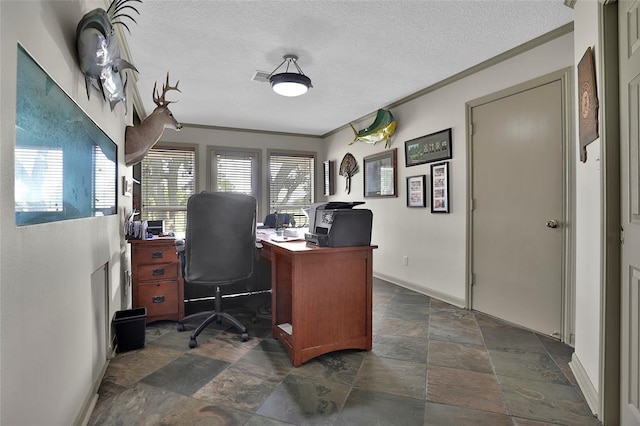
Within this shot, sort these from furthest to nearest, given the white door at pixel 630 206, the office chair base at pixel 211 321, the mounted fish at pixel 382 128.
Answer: the mounted fish at pixel 382 128 → the office chair base at pixel 211 321 → the white door at pixel 630 206

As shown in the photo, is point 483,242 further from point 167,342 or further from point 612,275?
point 167,342

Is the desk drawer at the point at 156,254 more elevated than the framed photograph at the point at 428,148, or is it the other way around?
the framed photograph at the point at 428,148

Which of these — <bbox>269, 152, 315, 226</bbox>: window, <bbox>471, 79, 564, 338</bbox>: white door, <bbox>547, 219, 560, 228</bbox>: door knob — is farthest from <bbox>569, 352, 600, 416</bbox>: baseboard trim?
<bbox>269, 152, 315, 226</bbox>: window

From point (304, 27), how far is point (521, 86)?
1.97 m

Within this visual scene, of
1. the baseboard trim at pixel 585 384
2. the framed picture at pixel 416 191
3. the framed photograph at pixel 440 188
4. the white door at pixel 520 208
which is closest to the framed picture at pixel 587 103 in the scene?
the white door at pixel 520 208

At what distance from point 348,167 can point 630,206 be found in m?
4.36

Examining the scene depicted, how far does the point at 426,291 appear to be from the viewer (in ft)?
13.3

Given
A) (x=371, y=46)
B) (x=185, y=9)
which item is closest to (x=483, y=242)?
(x=371, y=46)

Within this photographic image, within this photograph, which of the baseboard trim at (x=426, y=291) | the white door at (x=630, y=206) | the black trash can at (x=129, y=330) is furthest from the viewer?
the baseboard trim at (x=426, y=291)

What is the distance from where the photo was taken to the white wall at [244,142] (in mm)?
5633

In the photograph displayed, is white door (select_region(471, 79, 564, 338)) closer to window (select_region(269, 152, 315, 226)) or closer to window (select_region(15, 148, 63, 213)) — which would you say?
window (select_region(15, 148, 63, 213))

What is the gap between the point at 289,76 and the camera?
3.15 metres

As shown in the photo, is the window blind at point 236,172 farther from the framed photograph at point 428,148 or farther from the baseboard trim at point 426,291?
the framed photograph at point 428,148

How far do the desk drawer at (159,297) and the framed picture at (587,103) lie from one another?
10.9 feet
